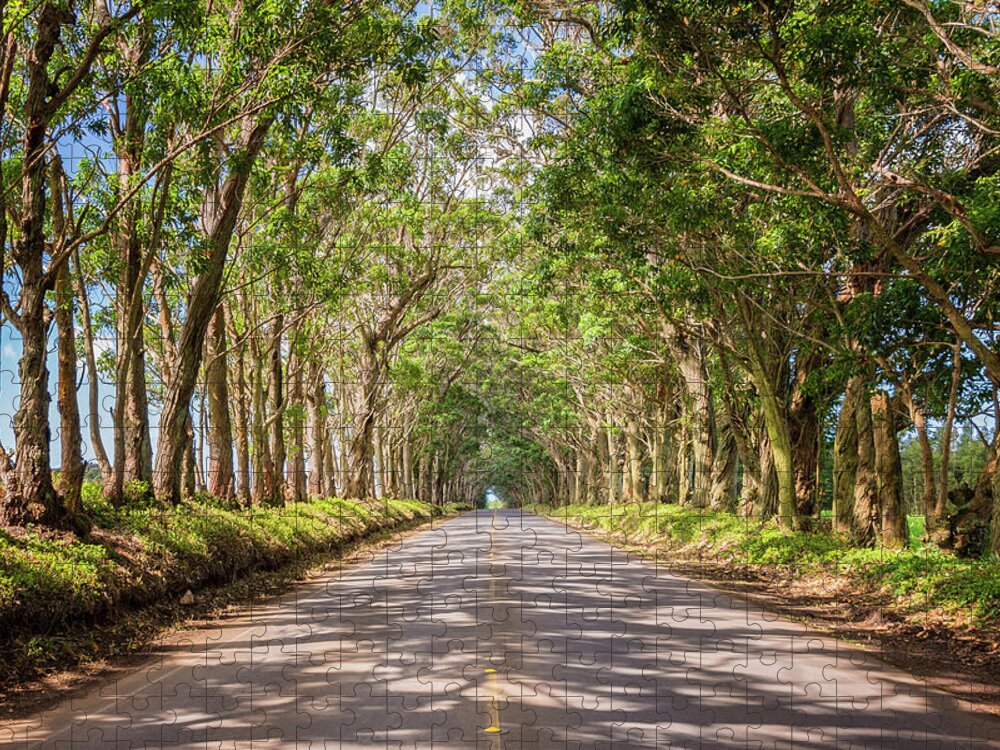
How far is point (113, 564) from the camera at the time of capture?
10070 millimetres

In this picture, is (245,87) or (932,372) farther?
(932,372)

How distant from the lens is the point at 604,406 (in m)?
39.5

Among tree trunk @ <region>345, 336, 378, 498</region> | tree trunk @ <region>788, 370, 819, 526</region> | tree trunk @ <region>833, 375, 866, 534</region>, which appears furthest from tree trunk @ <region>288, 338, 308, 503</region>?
tree trunk @ <region>833, 375, 866, 534</region>

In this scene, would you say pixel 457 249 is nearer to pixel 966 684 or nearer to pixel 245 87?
pixel 245 87

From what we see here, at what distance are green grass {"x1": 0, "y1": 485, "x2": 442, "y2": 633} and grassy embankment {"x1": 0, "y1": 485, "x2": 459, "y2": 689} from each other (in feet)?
0.04

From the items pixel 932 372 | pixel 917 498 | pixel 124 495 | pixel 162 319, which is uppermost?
pixel 162 319

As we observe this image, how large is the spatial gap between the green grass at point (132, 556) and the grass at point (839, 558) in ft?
31.9

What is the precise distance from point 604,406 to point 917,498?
1389 centimetres

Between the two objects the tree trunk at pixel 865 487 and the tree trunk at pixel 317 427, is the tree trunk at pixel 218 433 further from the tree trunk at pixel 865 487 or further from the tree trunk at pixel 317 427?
the tree trunk at pixel 865 487

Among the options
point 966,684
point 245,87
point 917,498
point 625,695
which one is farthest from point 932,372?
point 917,498

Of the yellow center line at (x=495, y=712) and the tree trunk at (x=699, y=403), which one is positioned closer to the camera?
the yellow center line at (x=495, y=712)

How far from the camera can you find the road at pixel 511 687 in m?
5.82

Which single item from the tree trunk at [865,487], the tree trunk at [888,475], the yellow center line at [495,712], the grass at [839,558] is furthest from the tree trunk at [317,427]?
the yellow center line at [495,712]

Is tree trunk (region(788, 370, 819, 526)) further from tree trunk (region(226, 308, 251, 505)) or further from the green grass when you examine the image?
tree trunk (region(226, 308, 251, 505))
